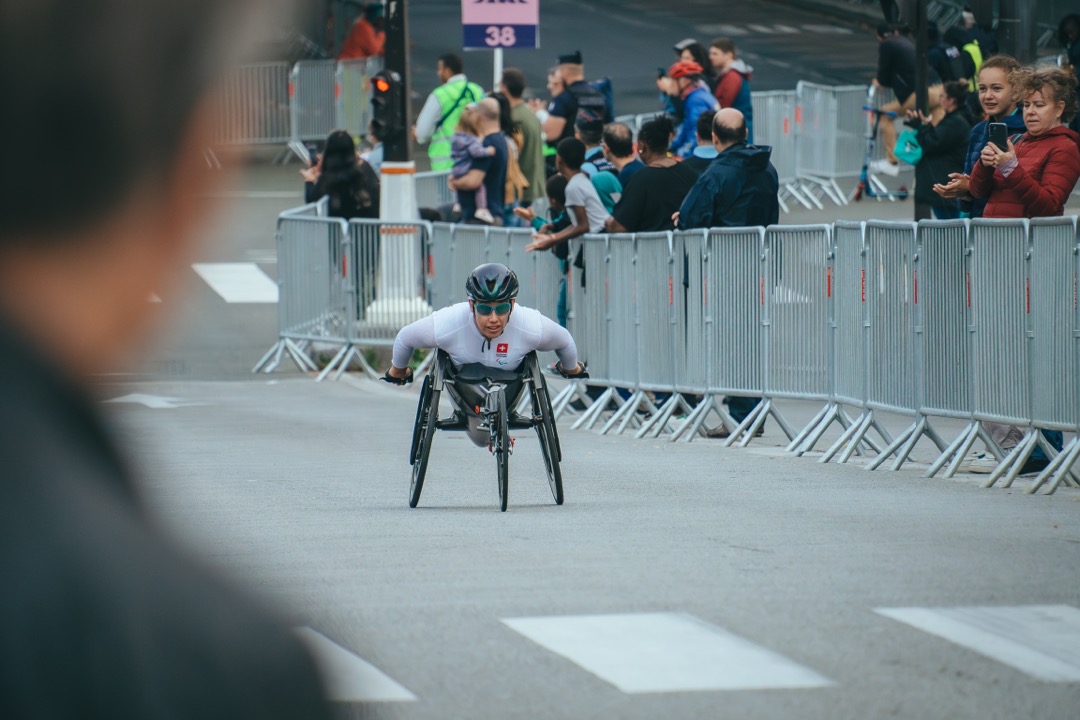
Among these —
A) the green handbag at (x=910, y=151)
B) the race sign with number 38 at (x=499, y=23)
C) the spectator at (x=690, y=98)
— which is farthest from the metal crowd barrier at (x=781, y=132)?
the green handbag at (x=910, y=151)

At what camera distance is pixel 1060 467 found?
1049 centimetres

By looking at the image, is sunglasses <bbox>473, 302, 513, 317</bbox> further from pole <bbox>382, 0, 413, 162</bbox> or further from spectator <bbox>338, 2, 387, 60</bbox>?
spectator <bbox>338, 2, 387, 60</bbox>

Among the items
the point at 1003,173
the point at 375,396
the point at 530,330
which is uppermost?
the point at 1003,173

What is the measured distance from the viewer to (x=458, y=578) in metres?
7.87

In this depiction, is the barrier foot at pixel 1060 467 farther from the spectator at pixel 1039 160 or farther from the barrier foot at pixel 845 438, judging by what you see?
the barrier foot at pixel 845 438

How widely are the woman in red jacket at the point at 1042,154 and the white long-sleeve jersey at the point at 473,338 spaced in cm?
250

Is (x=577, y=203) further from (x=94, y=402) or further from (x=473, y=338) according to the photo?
(x=94, y=402)

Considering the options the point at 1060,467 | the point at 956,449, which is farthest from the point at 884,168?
the point at 1060,467

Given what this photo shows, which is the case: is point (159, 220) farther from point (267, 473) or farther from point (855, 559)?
point (267, 473)

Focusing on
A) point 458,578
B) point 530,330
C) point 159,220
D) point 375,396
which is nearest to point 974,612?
point 458,578

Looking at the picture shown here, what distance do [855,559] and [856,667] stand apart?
2265 millimetres

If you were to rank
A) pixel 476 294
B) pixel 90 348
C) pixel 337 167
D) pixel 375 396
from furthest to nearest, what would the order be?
pixel 337 167 → pixel 375 396 → pixel 476 294 → pixel 90 348

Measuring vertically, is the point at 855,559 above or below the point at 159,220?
below

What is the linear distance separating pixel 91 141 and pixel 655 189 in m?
14.5
